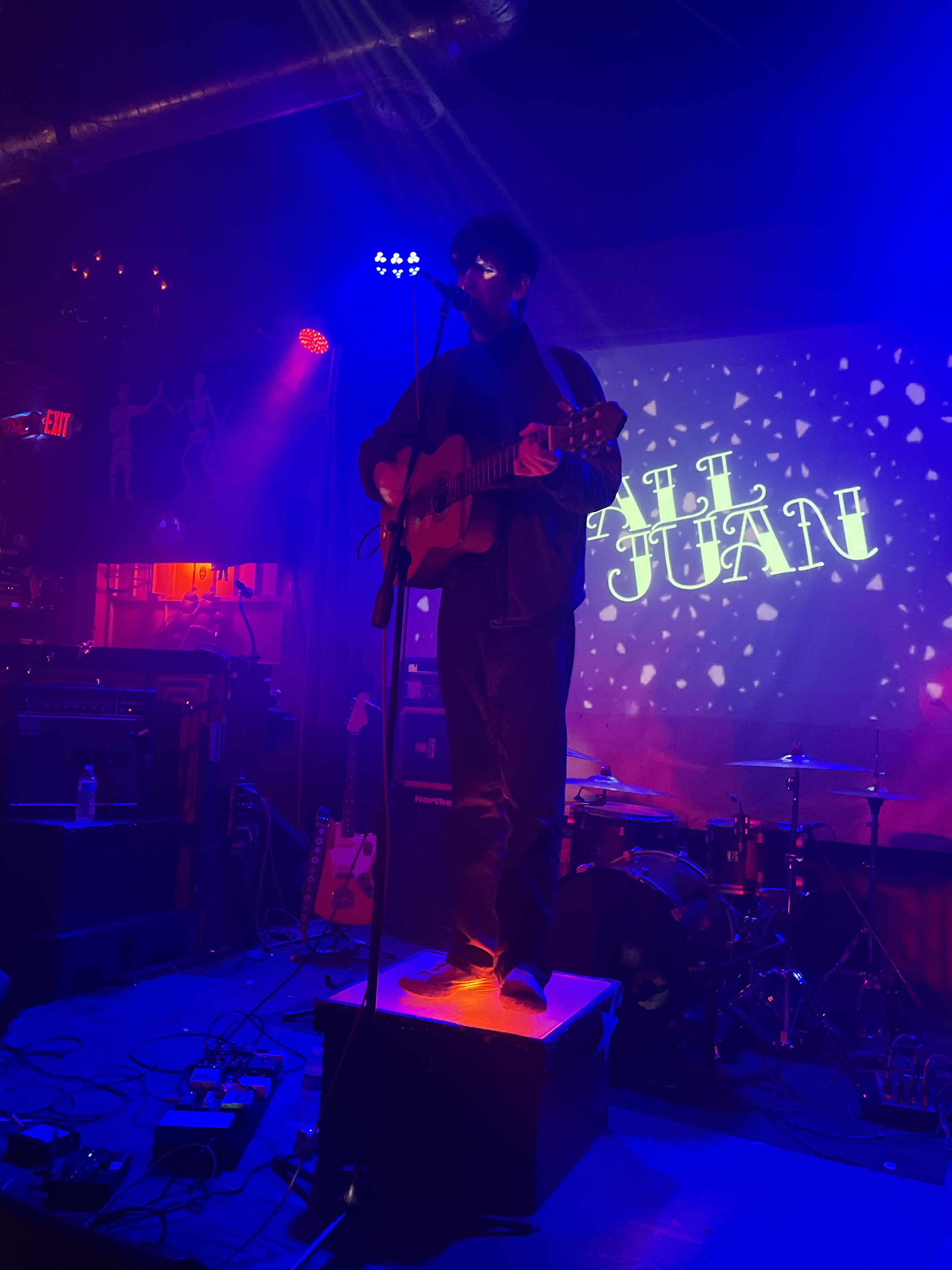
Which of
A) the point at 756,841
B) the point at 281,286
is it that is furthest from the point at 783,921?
the point at 281,286

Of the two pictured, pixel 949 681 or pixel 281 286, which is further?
pixel 281 286

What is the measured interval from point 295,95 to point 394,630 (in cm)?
328

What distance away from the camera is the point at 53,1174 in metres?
1.97

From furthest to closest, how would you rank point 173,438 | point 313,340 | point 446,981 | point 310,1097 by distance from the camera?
1. point 173,438
2. point 313,340
3. point 310,1097
4. point 446,981

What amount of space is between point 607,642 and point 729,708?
866mm

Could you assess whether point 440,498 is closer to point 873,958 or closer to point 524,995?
point 524,995

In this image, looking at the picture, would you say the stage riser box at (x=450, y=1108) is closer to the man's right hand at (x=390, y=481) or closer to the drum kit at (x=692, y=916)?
the drum kit at (x=692, y=916)

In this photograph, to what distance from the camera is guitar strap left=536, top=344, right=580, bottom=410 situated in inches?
91.3

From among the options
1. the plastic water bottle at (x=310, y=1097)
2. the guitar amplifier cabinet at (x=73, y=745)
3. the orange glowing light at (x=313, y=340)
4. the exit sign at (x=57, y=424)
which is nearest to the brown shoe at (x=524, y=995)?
the plastic water bottle at (x=310, y=1097)

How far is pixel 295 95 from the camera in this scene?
403 centimetres

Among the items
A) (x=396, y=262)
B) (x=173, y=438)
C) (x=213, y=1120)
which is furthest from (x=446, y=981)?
(x=173, y=438)

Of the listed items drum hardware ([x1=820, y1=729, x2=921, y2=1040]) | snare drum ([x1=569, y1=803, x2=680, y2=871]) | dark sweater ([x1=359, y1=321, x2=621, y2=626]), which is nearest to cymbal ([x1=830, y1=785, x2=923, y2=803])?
drum hardware ([x1=820, y1=729, x2=921, y2=1040])

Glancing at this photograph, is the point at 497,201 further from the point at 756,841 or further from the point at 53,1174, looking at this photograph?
the point at 53,1174

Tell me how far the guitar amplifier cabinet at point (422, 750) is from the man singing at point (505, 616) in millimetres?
2806
